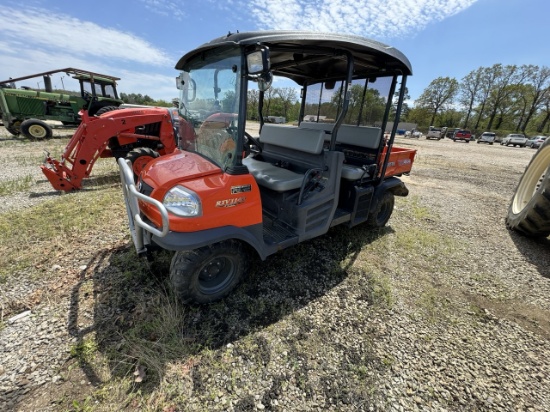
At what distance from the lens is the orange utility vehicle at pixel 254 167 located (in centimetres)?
212

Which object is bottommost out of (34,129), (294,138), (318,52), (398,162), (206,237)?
(34,129)

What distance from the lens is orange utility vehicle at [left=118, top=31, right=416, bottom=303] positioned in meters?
2.12

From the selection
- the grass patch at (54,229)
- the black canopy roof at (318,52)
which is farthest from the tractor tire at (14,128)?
the black canopy roof at (318,52)

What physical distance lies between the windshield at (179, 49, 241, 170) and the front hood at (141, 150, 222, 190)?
4.0 inches

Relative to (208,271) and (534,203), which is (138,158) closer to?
(208,271)

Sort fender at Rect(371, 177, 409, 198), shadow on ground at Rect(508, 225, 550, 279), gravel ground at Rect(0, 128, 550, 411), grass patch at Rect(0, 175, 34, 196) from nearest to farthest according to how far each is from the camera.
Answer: gravel ground at Rect(0, 128, 550, 411)
shadow on ground at Rect(508, 225, 550, 279)
fender at Rect(371, 177, 409, 198)
grass patch at Rect(0, 175, 34, 196)

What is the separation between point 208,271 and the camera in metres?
2.46

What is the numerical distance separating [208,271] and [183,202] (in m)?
0.74

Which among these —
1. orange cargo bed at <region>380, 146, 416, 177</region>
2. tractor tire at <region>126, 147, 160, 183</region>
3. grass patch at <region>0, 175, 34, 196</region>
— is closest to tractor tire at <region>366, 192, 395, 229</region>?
orange cargo bed at <region>380, 146, 416, 177</region>

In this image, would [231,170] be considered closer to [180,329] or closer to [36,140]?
[180,329]

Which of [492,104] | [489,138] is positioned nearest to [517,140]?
[489,138]

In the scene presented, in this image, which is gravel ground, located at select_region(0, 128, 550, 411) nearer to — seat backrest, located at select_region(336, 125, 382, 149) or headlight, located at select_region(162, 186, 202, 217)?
headlight, located at select_region(162, 186, 202, 217)

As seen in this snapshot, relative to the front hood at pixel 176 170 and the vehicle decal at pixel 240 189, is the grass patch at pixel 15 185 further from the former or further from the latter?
the vehicle decal at pixel 240 189

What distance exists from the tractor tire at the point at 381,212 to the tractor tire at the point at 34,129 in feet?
41.4
